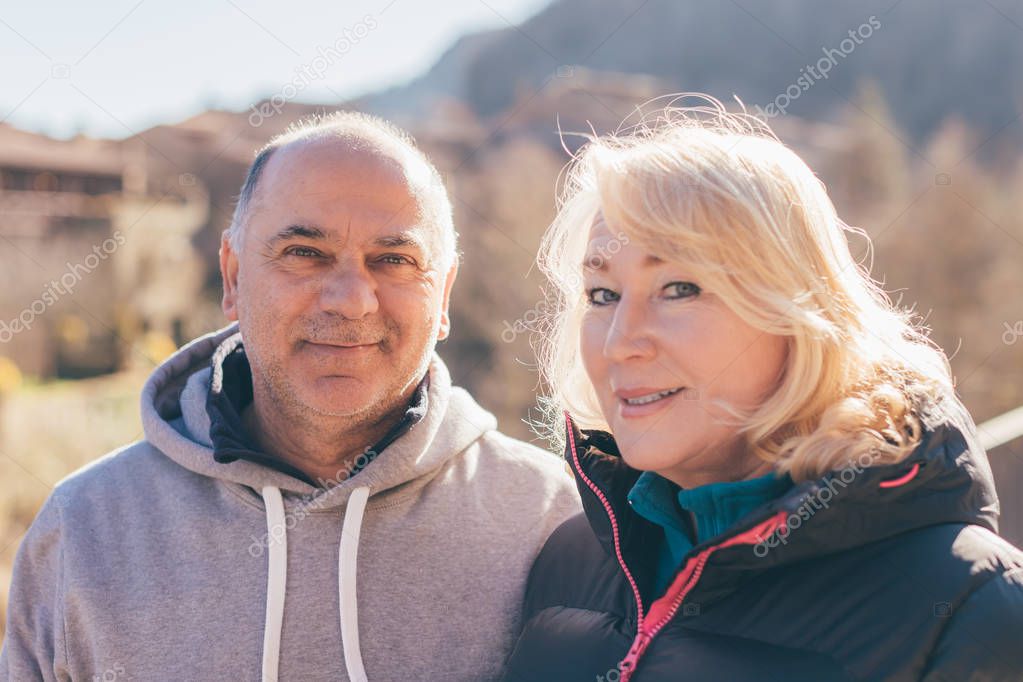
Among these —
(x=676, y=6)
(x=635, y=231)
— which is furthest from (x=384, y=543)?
(x=676, y=6)

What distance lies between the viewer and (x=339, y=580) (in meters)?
2.14

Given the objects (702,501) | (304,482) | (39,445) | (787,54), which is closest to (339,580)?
(304,482)

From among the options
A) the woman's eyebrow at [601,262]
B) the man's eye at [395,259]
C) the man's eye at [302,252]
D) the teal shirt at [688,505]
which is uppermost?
the man's eye at [302,252]

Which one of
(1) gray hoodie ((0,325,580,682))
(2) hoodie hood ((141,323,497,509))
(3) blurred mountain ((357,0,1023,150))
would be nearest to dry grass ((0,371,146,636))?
(2) hoodie hood ((141,323,497,509))

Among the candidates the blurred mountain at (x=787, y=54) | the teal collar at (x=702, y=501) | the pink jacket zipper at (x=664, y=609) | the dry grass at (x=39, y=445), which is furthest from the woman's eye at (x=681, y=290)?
the blurred mountain at (x=787, y=54)

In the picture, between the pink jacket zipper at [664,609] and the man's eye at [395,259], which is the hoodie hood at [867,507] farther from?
the man's eye at [395,259]

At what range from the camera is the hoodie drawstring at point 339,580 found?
2.07 metres

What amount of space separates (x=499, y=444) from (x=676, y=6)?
57.5 meters

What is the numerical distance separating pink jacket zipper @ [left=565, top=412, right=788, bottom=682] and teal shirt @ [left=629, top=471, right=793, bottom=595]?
2.4 inches

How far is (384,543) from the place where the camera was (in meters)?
2.21

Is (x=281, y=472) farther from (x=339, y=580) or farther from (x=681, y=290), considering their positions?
(x=681, y=290)

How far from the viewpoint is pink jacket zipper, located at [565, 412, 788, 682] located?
1.54 m

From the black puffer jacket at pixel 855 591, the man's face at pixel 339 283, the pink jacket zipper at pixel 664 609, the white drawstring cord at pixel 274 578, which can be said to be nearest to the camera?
the black puffer jacket at pixel 855 591

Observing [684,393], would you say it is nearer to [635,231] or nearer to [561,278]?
[635,231]
